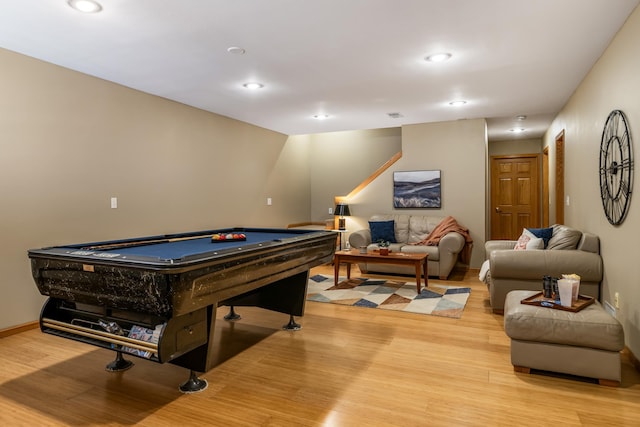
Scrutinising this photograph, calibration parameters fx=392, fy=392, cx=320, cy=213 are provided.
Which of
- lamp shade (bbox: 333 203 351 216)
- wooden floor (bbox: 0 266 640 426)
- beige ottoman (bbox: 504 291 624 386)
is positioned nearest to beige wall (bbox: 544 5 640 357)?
beige ottoman (bbox: 504 291 624 386)

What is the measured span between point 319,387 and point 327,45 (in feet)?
8.53

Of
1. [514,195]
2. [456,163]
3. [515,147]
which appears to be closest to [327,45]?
[456,163]

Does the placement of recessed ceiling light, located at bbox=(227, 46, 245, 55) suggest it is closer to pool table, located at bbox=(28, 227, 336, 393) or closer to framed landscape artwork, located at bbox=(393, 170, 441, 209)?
pool table, located at bbox=(28, 227, 336, 393)

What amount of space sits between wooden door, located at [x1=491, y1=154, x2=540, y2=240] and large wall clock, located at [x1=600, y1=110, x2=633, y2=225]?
204 inches

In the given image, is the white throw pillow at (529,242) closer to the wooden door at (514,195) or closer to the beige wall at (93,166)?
the beige wall at (93,166)

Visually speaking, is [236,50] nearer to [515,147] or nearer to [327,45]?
[327,45]

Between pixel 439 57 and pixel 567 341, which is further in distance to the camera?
pixel 439 57

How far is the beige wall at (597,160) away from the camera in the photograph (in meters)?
2.68

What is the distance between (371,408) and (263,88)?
352 centimetres

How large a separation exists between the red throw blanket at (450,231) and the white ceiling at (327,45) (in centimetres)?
190

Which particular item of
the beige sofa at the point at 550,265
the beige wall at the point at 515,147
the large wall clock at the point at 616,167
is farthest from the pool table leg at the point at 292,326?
the beige wall at the point at 515,147

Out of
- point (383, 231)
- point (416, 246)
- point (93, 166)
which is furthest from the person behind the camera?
point (383, 231)

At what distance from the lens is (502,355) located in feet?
9.47

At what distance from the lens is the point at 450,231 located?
5867 mm
